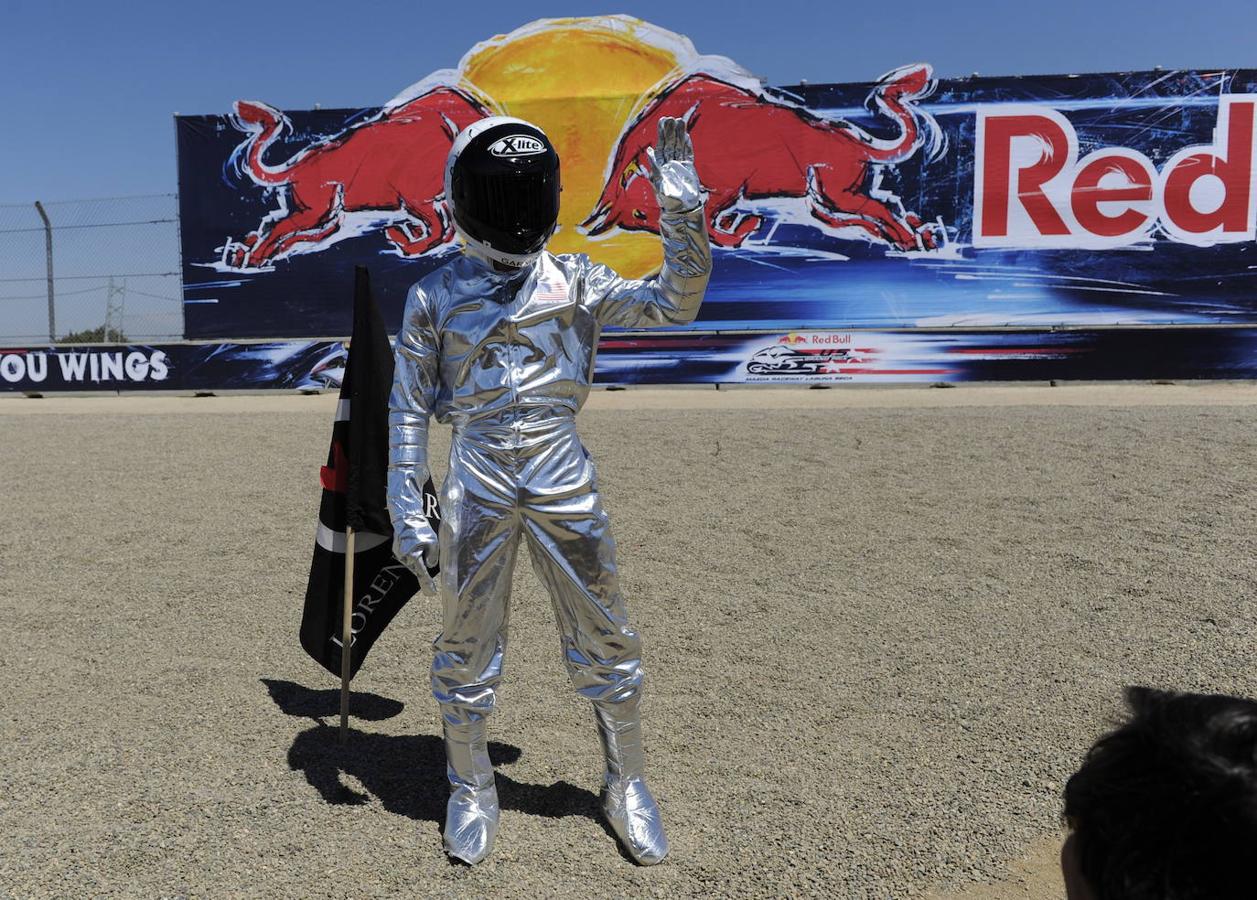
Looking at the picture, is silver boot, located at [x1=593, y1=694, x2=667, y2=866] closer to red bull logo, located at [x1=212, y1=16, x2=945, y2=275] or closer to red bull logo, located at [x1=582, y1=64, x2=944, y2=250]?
red bull logo, located at [x1=212, y1=16, x2=945, y2=275]

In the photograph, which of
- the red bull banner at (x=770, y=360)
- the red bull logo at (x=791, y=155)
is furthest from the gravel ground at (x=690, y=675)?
the red bull logo at (x=791, y=155)

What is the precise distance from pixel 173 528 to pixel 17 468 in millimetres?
3596

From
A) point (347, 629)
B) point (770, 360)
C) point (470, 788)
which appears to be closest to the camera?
point (470, 788)

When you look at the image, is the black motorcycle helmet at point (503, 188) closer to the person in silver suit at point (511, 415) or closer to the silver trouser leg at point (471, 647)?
the person in silver suit at point (511, 415)

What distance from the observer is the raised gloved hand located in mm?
2725

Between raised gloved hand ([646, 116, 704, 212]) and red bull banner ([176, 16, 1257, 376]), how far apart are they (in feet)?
42.5

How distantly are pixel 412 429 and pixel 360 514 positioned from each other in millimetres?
932

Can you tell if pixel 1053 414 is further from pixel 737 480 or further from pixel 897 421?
pixel 737 480

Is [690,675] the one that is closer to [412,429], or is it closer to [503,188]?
[412,429]

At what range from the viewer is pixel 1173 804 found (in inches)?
28.0

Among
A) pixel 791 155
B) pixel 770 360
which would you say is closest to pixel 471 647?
pixel 770 360

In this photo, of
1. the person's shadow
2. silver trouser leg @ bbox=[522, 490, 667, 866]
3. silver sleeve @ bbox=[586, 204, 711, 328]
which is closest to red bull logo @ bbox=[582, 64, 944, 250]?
the person's shadow

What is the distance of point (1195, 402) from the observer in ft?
40.5

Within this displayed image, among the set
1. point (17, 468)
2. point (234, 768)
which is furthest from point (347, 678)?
point (17, 468)
